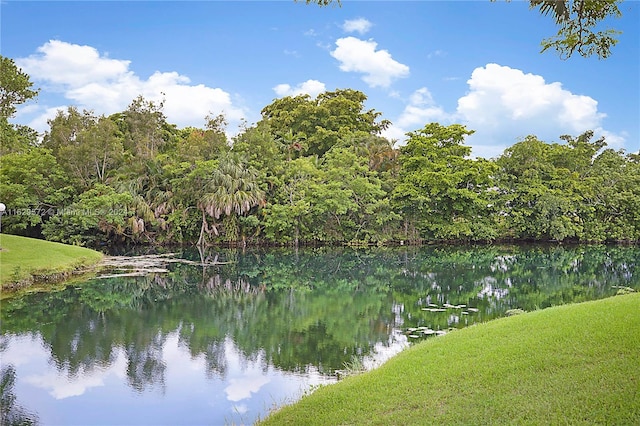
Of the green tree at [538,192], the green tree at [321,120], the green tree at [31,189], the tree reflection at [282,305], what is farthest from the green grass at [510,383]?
the green tree at [321,120]

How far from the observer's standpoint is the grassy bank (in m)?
16.4

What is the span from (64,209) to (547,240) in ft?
112

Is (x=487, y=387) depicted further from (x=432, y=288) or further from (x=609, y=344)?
(x=432, y=288)

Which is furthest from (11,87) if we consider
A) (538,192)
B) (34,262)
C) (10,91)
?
(538,192)

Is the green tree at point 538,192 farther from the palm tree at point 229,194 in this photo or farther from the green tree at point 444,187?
the palm tree at point 229,194

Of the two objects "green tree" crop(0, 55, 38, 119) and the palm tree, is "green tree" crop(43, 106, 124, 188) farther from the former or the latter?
"green tree" crop(0, 55, 38, 119)

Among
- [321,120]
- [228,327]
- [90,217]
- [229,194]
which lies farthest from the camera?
[321,120]

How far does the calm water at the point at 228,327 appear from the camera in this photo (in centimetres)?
796

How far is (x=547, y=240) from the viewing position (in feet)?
128

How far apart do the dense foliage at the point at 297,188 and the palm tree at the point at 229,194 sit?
0.27 ft

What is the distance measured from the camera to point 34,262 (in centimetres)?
1784

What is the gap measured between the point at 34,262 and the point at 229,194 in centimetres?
1516

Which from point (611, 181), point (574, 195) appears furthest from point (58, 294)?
point (611, 181)

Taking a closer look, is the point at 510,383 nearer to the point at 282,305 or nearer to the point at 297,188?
the point at 282,305
